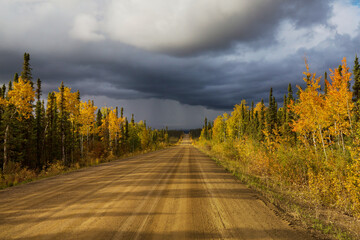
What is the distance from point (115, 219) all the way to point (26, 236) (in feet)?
6.31

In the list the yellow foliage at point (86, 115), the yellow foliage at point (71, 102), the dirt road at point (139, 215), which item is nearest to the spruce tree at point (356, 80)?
the dirt road at point (139, 215)

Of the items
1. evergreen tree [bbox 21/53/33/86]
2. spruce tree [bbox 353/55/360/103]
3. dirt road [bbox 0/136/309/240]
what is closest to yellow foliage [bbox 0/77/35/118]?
evergreen tree [bbox 21/53/33/86]

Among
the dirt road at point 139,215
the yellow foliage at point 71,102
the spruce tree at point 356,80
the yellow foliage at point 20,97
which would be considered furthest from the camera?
the spruce tree at point 356,80

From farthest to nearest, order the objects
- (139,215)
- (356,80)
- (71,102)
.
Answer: (356,80) → (71,102) → (139,215)

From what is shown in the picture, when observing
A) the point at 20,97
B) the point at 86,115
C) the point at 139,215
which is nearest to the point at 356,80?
the point at 139,215

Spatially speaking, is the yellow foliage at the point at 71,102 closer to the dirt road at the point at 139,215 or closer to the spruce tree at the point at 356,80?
the dirt road at the point at 139,215

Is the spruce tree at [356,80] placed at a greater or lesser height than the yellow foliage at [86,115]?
greater

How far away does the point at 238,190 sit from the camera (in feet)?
27.8

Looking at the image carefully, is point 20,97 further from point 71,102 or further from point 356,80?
point 356,80

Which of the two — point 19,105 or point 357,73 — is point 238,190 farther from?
point 357,73

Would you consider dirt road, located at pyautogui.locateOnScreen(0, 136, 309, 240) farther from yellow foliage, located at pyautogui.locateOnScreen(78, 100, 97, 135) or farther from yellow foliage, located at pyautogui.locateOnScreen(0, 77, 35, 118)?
yellow foliage, located at pyautogui.locateOnScreen(78, 100, 97, 135)

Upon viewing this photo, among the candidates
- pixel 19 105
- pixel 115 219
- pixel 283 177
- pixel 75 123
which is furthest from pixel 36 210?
pixel 75 123

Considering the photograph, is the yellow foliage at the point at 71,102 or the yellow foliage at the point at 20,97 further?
the yellow foliage at the point at 71,102

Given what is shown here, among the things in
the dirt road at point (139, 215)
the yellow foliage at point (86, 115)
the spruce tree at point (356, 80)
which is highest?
the spruce tree at point (356, 80)
